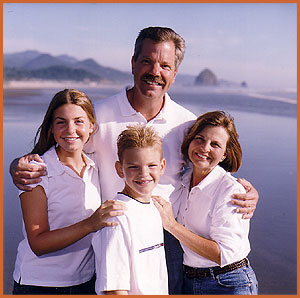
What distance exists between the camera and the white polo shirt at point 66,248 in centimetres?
237

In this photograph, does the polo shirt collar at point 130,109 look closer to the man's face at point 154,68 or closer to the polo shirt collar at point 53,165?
the man's face at point 154,68

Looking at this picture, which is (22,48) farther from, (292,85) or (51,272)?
(51,272)

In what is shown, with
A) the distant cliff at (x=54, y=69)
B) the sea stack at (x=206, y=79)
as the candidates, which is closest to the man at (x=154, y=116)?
the sea stack at (x=206, y=79)

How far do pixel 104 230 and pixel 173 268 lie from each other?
82 centimetres

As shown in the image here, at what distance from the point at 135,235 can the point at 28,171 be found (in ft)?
2.08

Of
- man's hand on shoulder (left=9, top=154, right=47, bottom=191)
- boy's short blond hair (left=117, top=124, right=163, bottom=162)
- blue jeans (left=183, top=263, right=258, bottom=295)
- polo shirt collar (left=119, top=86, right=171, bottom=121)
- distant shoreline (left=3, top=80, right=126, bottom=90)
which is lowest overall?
blue jeans (left=183, top=263, right=258, bottom=295)

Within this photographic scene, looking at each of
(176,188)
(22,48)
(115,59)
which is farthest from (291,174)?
(22,48)

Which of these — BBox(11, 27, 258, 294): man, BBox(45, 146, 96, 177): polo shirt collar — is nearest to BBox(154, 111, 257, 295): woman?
BBox(11, 27, 258, 294): man

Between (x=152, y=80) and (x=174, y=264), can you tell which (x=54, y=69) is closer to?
(x=152, y=80)

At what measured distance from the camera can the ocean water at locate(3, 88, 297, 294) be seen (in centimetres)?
475

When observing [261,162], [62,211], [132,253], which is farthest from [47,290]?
[261,162]

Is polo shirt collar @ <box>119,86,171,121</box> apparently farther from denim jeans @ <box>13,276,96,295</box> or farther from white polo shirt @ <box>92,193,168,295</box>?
denim jeans @ <box>13,276,96,295</box>

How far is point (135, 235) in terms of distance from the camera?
84.5 inches

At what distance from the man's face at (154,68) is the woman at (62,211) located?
38 centimetres
